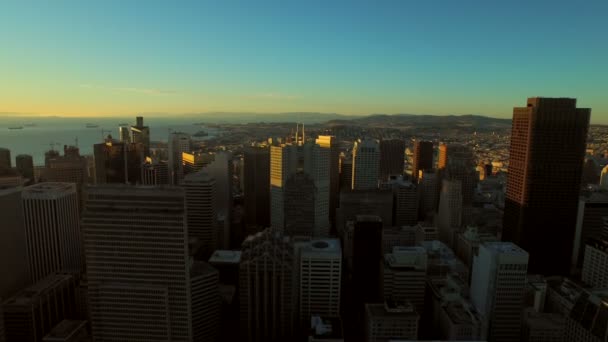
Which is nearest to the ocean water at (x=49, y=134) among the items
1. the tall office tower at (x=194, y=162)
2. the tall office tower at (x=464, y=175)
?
the tall office tower at (x=194, y=162)

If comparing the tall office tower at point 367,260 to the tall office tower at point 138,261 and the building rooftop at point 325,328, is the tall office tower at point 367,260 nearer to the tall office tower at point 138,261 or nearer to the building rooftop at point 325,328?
the building rooftop at point 325,328

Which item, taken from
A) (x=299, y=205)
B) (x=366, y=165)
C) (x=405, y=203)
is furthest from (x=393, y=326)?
(x=366, y=165)

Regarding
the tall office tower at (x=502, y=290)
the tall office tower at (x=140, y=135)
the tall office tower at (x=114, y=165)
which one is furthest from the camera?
the tall office tower at (x=140, y=135)

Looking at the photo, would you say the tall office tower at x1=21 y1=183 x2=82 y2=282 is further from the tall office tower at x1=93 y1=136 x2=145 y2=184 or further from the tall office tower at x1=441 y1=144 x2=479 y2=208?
the tall office tower at x1=441 y1=144 x2=479 y2=208

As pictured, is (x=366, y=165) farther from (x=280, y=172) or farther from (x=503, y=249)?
(x=503, y=249)

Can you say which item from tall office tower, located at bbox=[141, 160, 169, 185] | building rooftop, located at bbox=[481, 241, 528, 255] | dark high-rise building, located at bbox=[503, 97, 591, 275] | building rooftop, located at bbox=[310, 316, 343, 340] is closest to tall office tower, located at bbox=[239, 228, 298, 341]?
building rooftop, located at bbox=[310, 316, 343, 340]
